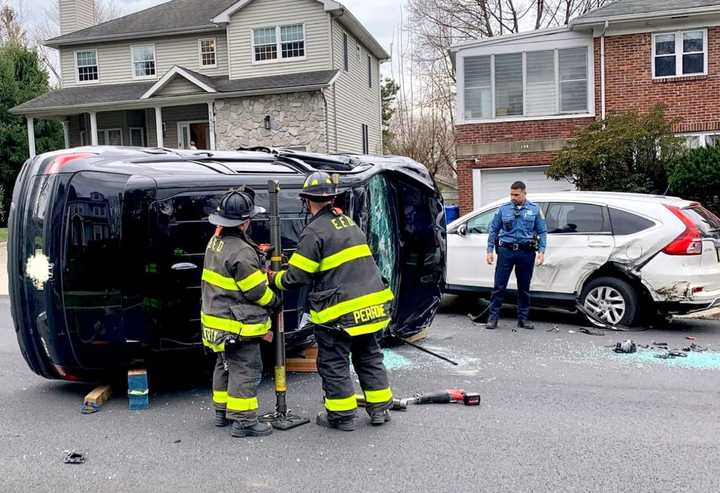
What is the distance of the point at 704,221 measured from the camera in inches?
319

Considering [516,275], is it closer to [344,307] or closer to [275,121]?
[344,307]

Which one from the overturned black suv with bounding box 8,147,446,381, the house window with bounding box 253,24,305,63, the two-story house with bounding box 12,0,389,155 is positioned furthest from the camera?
the house window with bounding box 253,24,305,63

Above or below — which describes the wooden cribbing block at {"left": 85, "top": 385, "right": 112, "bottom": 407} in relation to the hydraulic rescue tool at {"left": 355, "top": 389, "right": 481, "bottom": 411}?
above

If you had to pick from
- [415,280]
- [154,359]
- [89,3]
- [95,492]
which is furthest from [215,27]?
[95,492]

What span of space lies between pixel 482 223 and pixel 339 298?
16.2ft

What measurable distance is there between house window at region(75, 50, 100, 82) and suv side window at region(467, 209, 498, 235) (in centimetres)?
2162

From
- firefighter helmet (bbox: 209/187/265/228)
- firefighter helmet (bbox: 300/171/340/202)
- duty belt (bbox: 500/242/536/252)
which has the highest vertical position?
firefighter helmet (bbox: 300/171/340/202)

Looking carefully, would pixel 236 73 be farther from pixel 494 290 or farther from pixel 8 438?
pixel 8 438

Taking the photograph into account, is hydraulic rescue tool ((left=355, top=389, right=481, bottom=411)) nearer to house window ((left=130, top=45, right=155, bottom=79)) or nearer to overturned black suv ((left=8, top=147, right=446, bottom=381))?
overturned black suv ((left=8, top=147, right=446, bottom=381))

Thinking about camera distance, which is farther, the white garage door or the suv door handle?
the white garage door

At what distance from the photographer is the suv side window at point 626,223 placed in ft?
26.4

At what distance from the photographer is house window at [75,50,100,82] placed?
26812 mm

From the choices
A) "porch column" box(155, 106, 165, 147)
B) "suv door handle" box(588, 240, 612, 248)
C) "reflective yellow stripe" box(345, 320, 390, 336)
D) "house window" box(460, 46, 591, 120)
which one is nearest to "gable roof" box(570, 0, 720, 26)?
"house window" box(460, 46, 591, 120)

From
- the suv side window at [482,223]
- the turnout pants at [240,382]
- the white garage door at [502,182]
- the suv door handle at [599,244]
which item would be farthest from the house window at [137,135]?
the turnout pants at [240,382]
